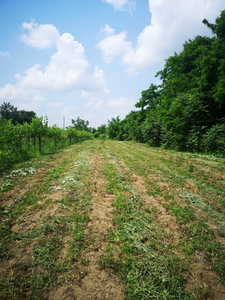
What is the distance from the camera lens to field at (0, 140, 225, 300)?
224 cm

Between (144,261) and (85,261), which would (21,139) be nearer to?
(85,261)

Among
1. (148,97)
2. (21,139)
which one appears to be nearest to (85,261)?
(21,139)

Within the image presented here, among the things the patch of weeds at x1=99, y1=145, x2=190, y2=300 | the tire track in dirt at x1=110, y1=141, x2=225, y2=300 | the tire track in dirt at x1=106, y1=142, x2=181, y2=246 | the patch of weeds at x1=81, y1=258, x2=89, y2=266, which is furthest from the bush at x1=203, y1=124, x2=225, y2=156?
the patch of weeds at x1=81, y1=258, x2=89, y2=266

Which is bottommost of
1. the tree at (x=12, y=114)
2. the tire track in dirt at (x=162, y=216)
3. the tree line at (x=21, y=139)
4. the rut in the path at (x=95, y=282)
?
the rut in the path at (x=95, y=282)

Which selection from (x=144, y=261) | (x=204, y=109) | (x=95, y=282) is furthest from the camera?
(x=204, y=109)

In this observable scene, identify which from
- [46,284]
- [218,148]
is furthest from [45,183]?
[218,148]

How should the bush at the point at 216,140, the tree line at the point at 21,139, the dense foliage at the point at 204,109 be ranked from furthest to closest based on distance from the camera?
the dense foliage at the point at 204,109
the bush at the point at 216,140
the tree line at the point at 21,139

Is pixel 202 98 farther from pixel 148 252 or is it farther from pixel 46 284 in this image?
pixel 46 284

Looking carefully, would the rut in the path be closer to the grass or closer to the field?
the field

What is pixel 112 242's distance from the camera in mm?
3127

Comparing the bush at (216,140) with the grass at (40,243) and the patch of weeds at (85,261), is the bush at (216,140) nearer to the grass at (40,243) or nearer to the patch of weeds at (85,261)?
the grass at (40,243)

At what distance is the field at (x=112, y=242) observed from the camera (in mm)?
2236

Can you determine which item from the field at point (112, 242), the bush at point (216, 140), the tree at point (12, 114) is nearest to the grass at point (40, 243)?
the field at point (112, 242)

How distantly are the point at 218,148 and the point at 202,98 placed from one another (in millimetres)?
5577
